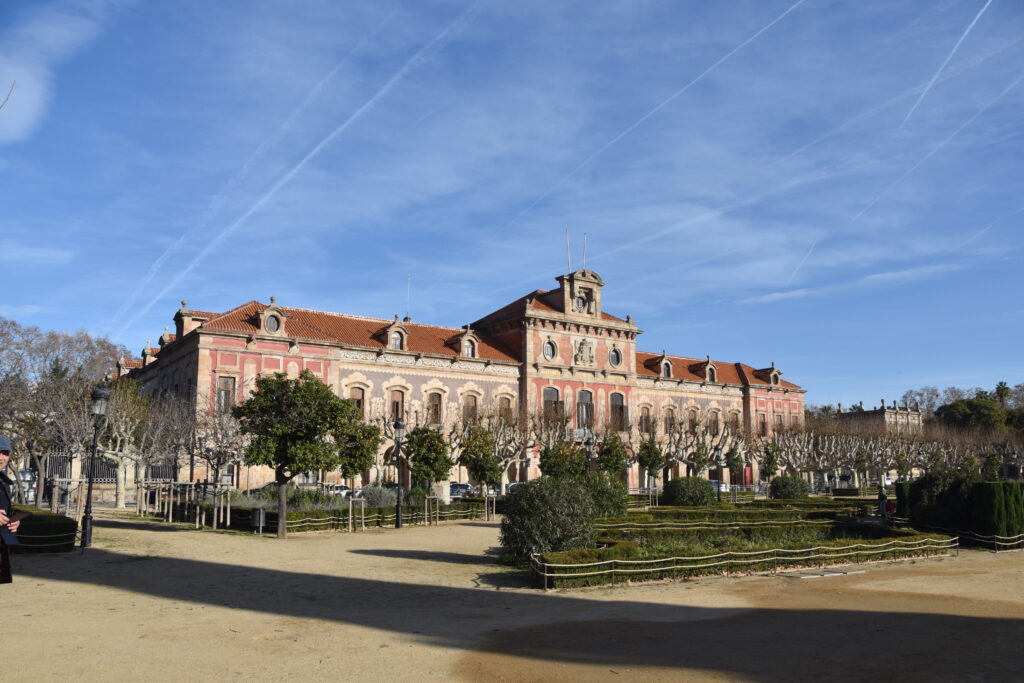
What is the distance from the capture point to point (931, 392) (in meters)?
102

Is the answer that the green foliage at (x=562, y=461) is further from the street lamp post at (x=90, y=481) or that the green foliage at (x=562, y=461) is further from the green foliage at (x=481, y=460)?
the street lamp post at (x=90, y=481)

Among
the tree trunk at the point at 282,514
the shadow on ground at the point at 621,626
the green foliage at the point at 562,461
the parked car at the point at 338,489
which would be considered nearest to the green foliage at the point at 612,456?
the green foliage at the point at 562,461

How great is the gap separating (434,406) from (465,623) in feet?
109

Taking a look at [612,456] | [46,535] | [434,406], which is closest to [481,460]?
[612,456]

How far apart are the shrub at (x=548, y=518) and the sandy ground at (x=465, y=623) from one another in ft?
2.66

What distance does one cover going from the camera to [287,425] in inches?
842

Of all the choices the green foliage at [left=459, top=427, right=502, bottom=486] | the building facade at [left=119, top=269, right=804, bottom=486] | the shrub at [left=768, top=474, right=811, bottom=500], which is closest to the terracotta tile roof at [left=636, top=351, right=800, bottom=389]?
the building facade at [left=119, top=269, right=804, bottom=486]

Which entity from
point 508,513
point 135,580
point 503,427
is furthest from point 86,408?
point 508,513

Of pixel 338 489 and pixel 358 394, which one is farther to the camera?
pixel 358 394

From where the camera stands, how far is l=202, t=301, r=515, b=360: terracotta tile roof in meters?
38.7

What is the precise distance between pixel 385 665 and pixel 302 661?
936 millimetres

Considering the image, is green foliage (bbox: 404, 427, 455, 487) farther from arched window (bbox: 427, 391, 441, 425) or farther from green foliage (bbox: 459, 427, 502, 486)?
arched window (bbox: 427, 391, 441, 425)

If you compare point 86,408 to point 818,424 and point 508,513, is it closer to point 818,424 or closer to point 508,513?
point 508,513

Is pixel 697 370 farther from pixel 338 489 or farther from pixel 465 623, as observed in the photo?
pixel 465 623
